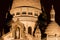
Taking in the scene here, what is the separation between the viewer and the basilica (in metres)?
61.0

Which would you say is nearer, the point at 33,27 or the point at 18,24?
the point at 18,24

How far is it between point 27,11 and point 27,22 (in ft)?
7.11

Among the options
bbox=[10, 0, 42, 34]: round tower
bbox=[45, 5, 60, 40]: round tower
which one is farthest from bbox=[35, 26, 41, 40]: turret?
bbox=[10, 0, 42, 34]: round tower

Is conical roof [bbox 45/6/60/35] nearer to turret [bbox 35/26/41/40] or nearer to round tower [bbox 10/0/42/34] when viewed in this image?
turret [bbox 35/26/41/40]

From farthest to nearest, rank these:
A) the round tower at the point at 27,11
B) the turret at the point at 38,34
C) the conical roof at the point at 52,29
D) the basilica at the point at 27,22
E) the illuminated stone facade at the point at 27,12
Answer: the round tower at the point at 27,11 < the illuminated stone facade at the point at 27,12 < the turret at the point at 38,34 < the conical roof at the point at 52,29 < the basilica at the point at 27,22

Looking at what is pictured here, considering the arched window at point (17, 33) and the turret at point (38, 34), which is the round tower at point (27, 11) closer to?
the turret at point (38, 34)

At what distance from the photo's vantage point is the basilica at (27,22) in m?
61.0

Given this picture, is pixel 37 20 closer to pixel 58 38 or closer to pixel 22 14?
pixel 22 14

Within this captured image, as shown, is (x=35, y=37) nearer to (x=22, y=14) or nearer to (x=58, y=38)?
(x=58, y=38)

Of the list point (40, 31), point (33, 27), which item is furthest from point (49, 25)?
point (33, 27)

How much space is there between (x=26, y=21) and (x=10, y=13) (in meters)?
3.23

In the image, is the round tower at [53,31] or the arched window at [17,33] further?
the round tower at [53,31]

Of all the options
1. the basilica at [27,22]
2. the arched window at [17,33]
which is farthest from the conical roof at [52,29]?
the arched window at [17,33]

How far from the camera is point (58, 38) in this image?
61219 mm
